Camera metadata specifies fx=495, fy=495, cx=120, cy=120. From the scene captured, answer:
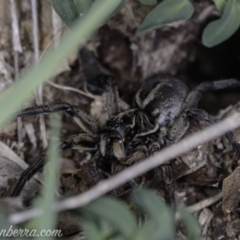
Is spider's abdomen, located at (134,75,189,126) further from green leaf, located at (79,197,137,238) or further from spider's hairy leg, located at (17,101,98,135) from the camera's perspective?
green leaf, located at (79,197,137,238)

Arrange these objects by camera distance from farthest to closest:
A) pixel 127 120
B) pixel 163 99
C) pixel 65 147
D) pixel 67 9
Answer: pixel 163 99 → pixel 127 120 → pixel 65 147 → pixel 67 9

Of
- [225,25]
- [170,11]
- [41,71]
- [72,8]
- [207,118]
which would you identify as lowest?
[41,71]

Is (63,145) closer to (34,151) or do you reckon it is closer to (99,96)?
(34,151)

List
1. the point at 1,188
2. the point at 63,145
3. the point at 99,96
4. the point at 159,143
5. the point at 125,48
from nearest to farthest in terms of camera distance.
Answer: the point at 1,188
the point at 63,145
the point at 159,143
the point at 99,96
the point at 125,48

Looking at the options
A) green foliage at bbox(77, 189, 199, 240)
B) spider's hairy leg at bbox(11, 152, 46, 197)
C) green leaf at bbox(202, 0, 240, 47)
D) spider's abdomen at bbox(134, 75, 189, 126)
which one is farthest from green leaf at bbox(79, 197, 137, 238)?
spider's abdomen at bbox(134, 75, 189, 126)

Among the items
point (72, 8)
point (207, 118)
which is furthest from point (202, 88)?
point (72, 8)

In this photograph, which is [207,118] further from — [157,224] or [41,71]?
[41,71]

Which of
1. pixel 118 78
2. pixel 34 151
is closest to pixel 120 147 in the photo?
pixel 34 151
